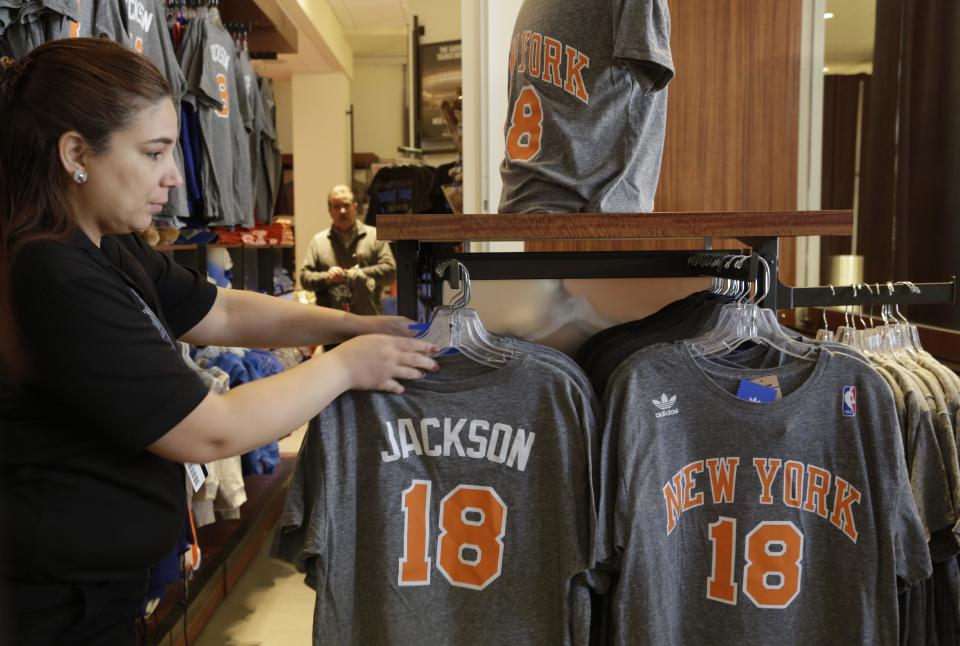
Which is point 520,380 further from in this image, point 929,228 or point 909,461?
point 929,228

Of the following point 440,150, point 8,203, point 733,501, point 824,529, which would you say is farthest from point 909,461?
point 440,150

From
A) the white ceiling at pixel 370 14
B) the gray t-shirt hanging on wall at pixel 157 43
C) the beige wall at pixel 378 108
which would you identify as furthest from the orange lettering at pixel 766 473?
the beige wall at pixel 378 108

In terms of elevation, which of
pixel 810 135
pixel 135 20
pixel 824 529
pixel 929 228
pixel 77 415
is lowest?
pixel 824 529

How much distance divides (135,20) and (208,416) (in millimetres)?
2162

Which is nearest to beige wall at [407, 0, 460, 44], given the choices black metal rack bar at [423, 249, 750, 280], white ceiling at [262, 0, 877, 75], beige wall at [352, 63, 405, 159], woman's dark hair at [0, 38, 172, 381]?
white ceiling at [262, 0, 877, 75]

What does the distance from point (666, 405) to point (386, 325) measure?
508 millimetres

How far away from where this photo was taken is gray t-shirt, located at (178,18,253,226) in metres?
3.40

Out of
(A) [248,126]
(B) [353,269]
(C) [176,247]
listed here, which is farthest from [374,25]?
(C) [176,247]

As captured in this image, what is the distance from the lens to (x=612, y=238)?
138 cm

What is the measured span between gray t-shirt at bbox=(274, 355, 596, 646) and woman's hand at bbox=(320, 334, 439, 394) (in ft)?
0.13

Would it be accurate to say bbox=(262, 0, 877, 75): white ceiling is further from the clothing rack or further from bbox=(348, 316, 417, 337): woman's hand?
bbox=(348, 316, 417, 337): woman's hand

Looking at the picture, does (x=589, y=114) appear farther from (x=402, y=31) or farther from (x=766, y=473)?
(x=402, y=31)

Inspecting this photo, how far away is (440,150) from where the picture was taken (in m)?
7.46

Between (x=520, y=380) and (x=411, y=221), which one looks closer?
(x=520, y=380)
